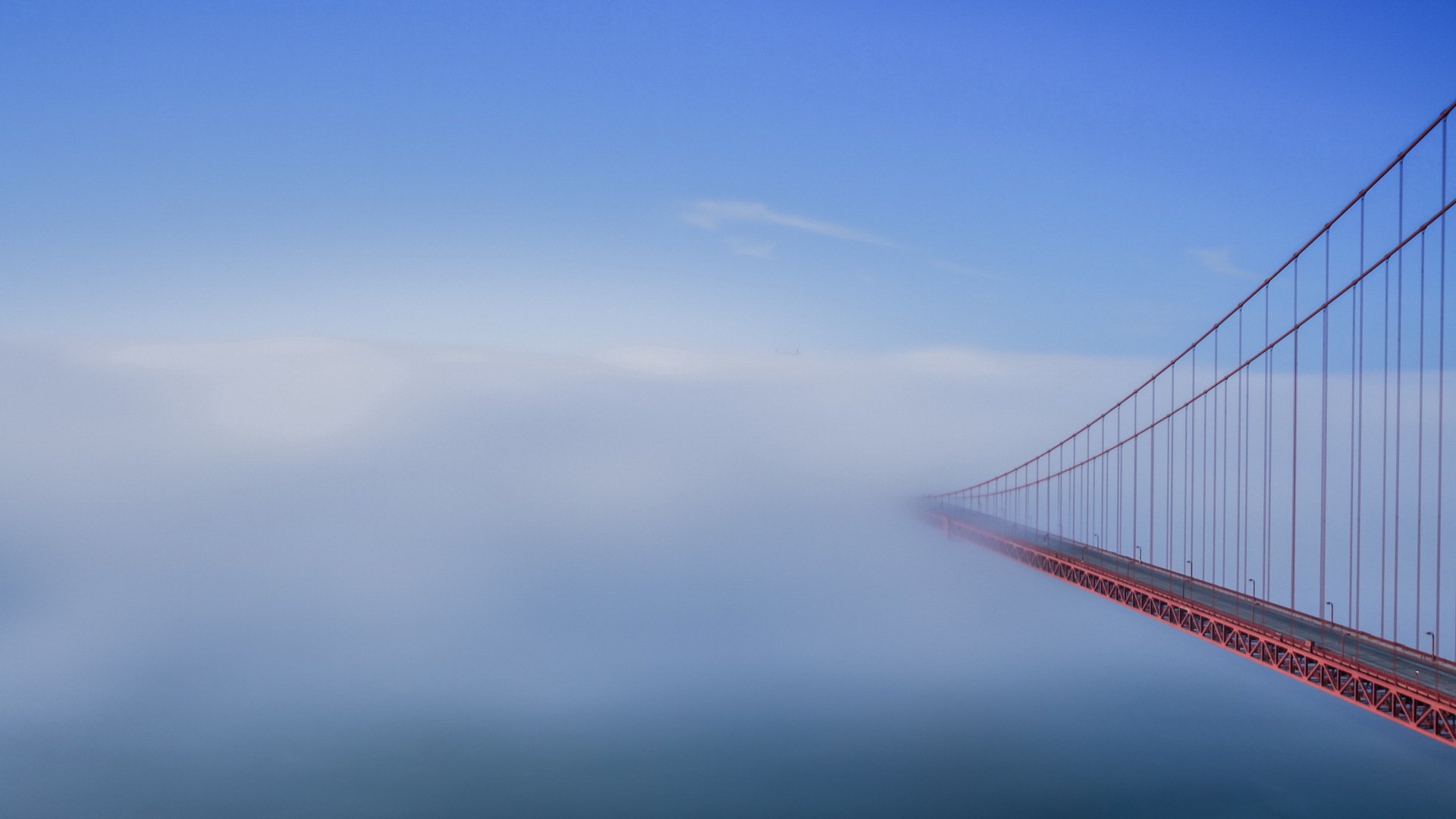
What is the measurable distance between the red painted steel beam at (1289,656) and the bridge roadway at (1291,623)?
0.31 meters

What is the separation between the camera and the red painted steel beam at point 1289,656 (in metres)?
13.3

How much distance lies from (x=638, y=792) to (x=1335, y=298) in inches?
1147

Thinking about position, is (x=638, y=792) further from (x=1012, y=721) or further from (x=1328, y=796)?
(x=1328, y=796)

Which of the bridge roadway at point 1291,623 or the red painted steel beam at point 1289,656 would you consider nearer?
the red painted steel beam at point 1289,656

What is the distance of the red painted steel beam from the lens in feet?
43.5

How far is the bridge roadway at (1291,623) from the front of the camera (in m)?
15.6

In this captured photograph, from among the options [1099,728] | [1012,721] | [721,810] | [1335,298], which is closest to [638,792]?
[721,810]

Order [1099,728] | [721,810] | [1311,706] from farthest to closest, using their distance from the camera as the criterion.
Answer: [1311,706] → [1099,728] → [721,810]

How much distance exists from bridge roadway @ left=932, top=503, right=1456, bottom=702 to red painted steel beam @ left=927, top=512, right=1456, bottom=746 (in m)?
0.31

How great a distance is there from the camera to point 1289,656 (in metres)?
16.7

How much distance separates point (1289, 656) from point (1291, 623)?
3701 mm

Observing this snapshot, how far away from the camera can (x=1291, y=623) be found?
64.3 feet

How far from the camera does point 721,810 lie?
26.2 meters

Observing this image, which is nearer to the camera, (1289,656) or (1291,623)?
(1289,656)
